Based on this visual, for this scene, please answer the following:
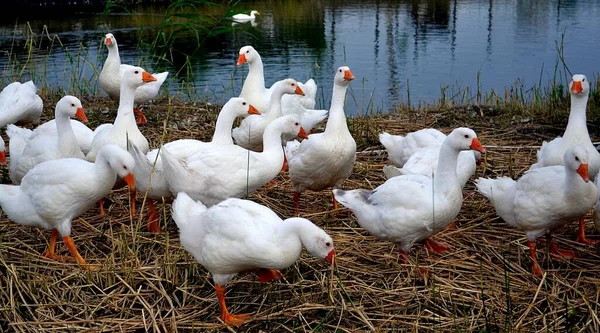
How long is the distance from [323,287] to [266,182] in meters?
1.33

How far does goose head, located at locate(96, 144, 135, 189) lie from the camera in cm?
479

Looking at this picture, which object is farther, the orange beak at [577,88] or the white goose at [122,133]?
the white goose at [122,133]

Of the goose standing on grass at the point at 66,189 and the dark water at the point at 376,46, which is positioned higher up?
the goose standing on grass at the point at 66,189

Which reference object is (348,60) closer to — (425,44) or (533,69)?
(425,44)

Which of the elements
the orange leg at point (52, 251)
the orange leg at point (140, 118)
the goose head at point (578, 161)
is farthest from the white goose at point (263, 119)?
the goose head at point (578, 161)

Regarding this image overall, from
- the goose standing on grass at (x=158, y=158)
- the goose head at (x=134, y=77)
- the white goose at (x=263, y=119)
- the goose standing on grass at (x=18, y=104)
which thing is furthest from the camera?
the goose standing on grass at (x=18, y=104)

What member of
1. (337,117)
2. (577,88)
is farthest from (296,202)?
(577,88)

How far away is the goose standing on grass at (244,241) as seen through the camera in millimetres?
4016

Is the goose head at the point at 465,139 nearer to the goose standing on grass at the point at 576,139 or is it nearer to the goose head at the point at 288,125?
the goose standing on grass at the point at 576,139

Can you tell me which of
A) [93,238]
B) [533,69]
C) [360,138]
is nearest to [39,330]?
[93,238]

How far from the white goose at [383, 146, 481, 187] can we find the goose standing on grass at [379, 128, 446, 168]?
14.0 inches

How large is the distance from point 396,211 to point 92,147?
2878 millimetres

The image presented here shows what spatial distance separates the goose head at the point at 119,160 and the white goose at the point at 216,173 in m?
0.33

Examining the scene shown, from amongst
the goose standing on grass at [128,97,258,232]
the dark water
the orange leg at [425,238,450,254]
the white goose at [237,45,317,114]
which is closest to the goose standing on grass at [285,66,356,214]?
the goose standing on grass at [128,97,258,232]
